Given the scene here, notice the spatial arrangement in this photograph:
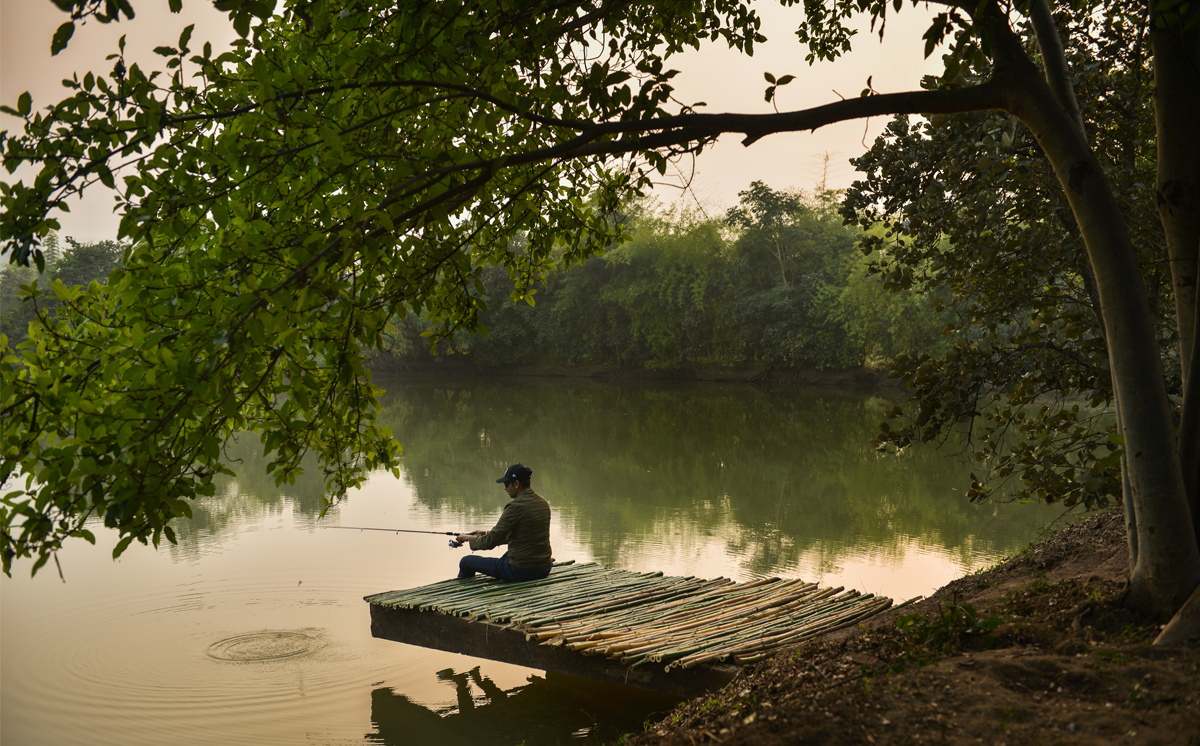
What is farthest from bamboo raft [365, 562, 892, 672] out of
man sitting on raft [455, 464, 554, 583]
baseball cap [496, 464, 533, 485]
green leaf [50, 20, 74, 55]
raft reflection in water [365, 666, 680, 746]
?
green leaf [50, 20, 74, 55]

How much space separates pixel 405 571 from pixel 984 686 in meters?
8.84

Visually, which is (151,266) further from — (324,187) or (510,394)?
(510,394)

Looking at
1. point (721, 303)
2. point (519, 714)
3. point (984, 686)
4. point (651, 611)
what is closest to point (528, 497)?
point (651, 611)

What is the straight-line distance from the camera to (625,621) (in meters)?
6.95

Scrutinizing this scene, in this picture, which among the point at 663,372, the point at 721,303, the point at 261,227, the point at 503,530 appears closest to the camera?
the point at 261,227

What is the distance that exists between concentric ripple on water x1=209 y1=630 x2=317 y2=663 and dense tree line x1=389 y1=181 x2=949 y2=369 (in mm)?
31291

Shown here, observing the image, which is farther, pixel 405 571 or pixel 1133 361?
pixel 405 571

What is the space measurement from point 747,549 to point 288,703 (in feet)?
21.6

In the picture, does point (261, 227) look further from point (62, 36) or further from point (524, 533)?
point (524, 533)

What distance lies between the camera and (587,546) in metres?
12.4

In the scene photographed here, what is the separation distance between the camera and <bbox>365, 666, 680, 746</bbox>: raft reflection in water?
6691mm

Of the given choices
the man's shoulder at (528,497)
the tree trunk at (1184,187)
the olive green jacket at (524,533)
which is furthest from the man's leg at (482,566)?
the tree trunk at (1184,187)

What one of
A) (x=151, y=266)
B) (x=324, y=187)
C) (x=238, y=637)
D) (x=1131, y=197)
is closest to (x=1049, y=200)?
(x=1131, y=197)

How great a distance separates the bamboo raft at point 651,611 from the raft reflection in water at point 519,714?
686mm
